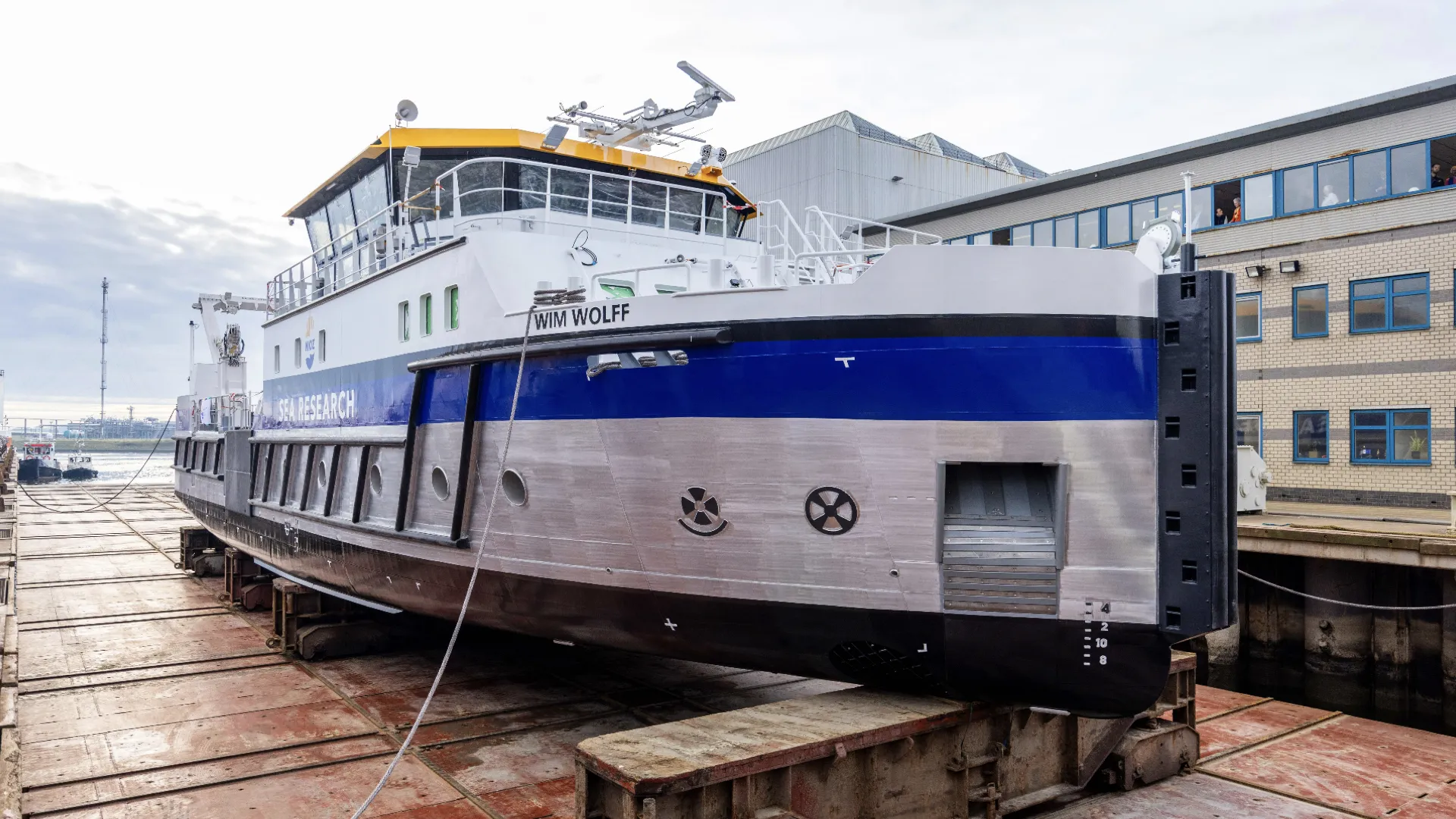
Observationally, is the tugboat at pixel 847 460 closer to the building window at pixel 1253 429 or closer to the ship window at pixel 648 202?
the ship window at pixel 648 202

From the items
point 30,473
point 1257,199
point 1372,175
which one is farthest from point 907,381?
point 30,473

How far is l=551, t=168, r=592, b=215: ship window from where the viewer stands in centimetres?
955

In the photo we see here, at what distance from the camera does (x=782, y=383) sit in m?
6.07

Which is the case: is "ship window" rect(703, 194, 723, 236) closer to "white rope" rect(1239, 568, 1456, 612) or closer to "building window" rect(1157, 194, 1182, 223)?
"white rope" rect(1239, 568, 1456, 612)

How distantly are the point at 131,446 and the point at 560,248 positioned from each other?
184m

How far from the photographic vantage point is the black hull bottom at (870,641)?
575 cm

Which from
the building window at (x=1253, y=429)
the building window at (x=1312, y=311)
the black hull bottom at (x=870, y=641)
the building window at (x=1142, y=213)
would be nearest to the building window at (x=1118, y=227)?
the building window at (x=1142, y=213)

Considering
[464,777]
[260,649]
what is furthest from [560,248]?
[260,649]

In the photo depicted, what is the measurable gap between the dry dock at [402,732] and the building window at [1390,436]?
9.33 m

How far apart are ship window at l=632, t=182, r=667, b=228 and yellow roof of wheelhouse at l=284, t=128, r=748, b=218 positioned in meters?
0.19

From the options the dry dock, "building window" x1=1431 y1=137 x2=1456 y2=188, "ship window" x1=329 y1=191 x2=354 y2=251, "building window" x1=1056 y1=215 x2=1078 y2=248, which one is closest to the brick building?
"building window" x1=1431 y1=137 x2=1456 y2=188

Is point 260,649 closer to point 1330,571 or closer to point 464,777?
point 464,777

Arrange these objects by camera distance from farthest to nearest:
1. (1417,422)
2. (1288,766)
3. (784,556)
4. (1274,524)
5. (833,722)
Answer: (1417,422)
(1274,524)
(1288,766)
(784,556)
(833,722)

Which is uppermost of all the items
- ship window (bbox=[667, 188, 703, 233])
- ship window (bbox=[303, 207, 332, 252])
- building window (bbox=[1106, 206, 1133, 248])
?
building window (bbox=[1106, 206, 1133, 248])
